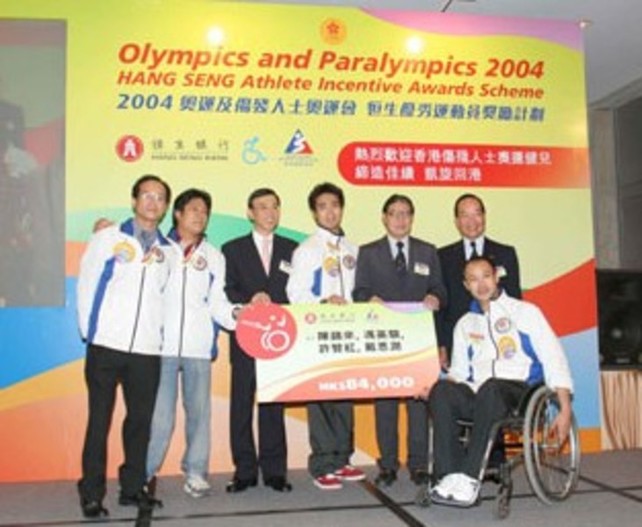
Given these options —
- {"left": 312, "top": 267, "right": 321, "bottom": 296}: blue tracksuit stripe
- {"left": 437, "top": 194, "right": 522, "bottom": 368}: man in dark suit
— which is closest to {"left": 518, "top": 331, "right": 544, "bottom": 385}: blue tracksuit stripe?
{"left": 437, "top": 194, "right": 522, "bottom": 368}: man in dark suit

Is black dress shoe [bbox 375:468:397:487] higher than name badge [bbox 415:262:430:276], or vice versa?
name badge [bbox 415:262:430:276]

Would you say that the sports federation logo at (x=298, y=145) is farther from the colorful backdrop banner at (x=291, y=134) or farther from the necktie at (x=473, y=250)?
the necktie at (x=473, y=250)

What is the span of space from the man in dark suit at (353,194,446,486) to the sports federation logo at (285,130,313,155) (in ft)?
2.44

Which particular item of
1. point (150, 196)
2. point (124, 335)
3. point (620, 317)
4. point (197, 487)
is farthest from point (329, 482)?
point (620, 317)

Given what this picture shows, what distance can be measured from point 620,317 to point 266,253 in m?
2.41

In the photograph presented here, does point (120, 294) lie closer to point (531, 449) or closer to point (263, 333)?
point (263, 333)

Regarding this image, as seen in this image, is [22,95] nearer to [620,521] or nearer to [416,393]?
[416,393]

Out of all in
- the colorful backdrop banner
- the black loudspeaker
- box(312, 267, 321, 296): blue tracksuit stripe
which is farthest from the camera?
the black loudspeaker

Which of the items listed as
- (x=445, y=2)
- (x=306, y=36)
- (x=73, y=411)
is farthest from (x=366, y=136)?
(x=73, y=411)

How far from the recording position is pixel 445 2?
442 centimetres

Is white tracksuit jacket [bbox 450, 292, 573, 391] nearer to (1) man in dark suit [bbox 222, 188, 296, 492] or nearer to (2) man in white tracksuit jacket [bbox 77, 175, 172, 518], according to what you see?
(1) man in dark suit [bbox 222, 188, 296, 492]

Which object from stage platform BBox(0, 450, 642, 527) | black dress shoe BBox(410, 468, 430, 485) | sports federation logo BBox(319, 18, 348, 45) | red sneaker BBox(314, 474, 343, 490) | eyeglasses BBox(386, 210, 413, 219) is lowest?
stage platform BBox(0, 450, 642, 527)

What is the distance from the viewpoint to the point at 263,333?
3.37 metres

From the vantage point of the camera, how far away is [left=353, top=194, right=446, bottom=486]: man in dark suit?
363cm
